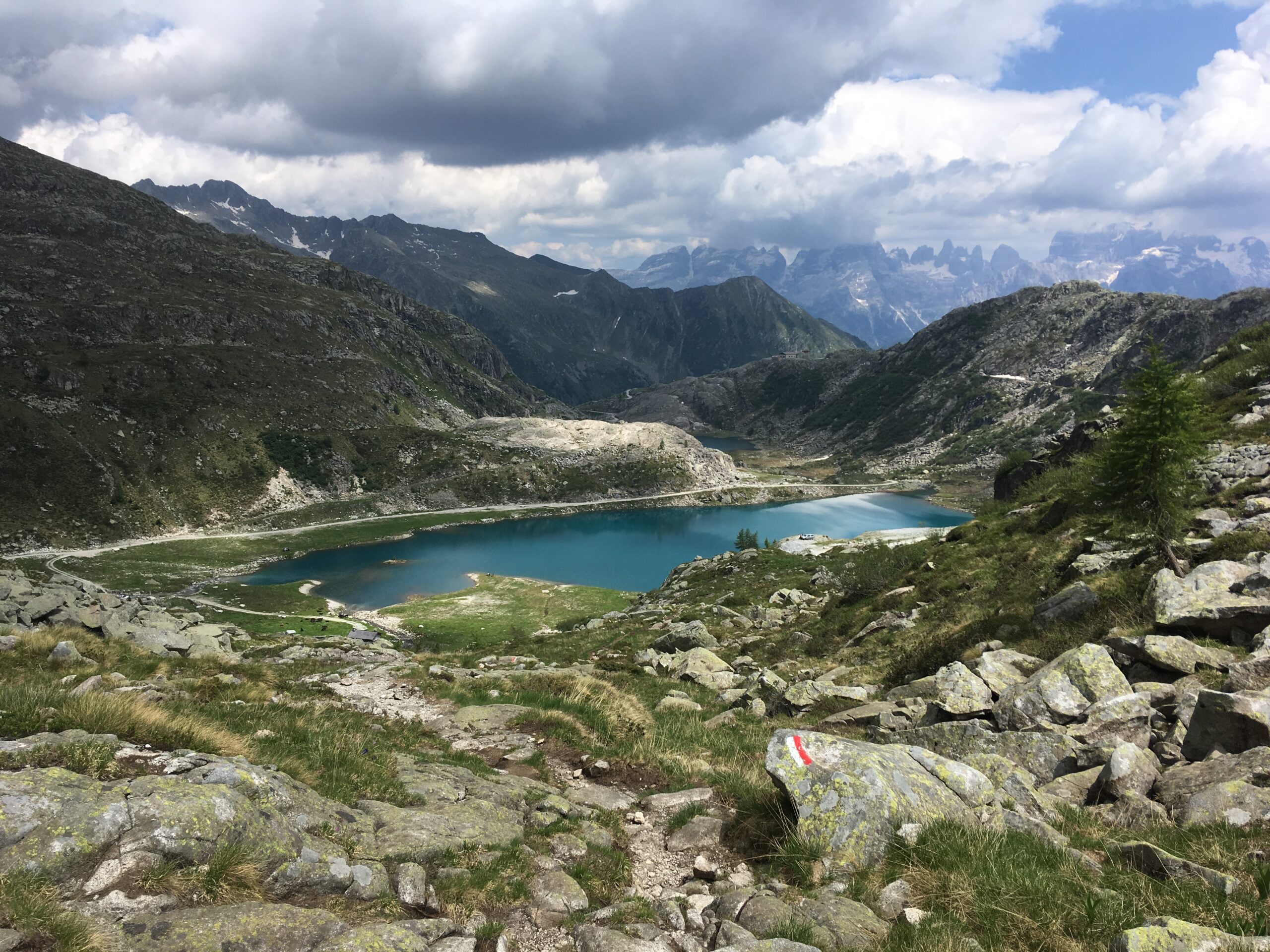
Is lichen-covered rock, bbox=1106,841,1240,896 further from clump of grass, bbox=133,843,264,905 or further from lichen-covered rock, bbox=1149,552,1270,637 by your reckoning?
clump of grass, bbox=133,843,264,905

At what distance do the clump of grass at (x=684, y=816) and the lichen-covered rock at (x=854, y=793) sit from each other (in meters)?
2.24

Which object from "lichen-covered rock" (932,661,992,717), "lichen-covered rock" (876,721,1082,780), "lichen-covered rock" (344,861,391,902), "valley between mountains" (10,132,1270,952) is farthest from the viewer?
"lichen-covered rock" (932,661,992,717)

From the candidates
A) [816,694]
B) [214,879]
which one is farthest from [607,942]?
[816,694]

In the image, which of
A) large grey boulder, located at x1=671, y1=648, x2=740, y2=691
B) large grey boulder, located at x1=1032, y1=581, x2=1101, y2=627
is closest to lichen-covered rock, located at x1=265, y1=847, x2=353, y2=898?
large grey boulder, located at x1=671, y1=648, x2=740, y2=691

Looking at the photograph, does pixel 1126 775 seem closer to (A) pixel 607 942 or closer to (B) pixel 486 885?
(A) pixel 607 942

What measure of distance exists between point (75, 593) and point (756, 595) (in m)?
51.7

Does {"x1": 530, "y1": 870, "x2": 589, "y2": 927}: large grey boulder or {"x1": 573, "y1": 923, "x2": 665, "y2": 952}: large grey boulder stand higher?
{"x1": 573, "y1": 923, "x2": 665, "y2": 952}: large grey boulder

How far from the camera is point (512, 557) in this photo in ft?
516

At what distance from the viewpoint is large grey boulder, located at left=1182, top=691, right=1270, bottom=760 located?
33.1 feet

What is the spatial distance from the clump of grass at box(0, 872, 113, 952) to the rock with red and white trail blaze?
28.0ft

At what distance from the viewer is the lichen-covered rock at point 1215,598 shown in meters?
14.4

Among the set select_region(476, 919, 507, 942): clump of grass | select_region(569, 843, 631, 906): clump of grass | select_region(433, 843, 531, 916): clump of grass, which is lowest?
select_region(569, 843, 631, 906): clump of grass

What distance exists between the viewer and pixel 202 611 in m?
88.3

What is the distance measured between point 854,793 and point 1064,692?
8.21 m
